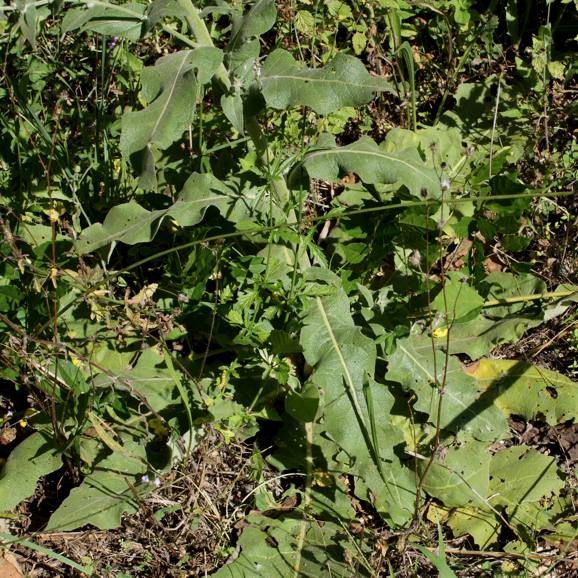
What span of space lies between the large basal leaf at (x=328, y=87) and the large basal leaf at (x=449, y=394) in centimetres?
111

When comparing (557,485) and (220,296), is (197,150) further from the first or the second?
(557,485)

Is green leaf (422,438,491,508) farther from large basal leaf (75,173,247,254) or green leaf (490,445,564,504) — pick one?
large basal leaf (75,173,247,254)

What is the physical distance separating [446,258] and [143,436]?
173 centimetres

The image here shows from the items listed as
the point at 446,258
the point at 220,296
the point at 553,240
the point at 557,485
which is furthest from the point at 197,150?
the point at 557,485

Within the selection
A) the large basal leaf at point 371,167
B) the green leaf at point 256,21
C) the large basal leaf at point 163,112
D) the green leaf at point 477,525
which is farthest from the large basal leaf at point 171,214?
the green leaf at point 477,525

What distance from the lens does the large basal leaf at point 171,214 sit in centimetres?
311

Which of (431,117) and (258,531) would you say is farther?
(431,117)

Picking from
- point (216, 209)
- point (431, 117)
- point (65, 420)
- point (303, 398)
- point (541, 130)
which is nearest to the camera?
point (303, 398)

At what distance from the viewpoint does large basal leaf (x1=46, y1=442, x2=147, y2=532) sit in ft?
9.77

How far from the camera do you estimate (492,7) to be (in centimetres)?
443

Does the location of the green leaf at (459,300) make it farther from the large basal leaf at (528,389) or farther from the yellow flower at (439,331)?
the large basal leaf at (528,389)

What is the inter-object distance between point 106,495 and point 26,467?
0.35 m

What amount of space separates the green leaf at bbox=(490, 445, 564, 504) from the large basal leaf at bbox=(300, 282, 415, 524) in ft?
1.37

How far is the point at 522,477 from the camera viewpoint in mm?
3262
